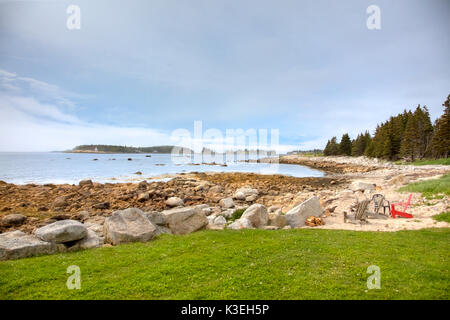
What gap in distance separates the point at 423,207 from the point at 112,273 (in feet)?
60.7

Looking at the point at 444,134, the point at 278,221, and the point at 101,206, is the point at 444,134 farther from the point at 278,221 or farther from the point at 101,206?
the point at 101,206

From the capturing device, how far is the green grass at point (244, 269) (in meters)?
5.25

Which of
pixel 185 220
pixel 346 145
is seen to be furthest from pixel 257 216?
pixel 346 145

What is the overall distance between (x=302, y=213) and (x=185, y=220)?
6822 mm

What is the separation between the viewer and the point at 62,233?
8.17 m

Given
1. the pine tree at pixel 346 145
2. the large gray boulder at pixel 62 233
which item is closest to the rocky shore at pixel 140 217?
the large gray boulder at pixel 62 233

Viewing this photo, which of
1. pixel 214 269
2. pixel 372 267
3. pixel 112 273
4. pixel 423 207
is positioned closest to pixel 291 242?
pixel 372 267

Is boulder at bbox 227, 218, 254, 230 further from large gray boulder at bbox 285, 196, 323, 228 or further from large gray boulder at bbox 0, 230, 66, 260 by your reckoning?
large gray boulder at bbox 0, 230, 66, 260

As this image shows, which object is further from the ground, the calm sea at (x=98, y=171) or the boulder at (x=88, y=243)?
the boulder at (x=88, y=243)

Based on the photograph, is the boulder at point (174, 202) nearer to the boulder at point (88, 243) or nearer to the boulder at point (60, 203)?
the boulder at point (60, 203)

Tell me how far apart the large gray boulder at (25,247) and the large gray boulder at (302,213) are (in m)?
10.7

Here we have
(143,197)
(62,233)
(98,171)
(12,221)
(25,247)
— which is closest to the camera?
(25,247)
